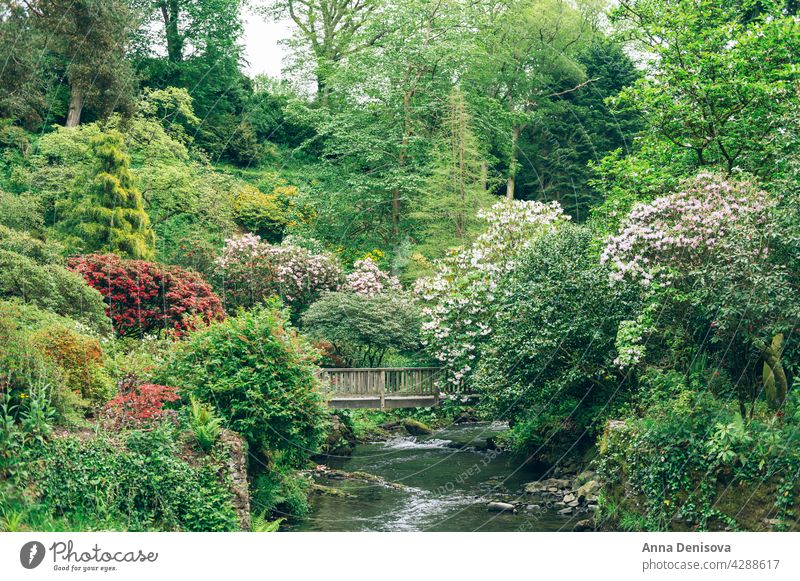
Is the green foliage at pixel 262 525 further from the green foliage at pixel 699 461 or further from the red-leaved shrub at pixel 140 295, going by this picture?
the red-leaved shrub at pixel 140 295

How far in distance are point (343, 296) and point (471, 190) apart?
5605 millimetres

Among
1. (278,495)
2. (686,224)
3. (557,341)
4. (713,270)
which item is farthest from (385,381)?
(713,270)

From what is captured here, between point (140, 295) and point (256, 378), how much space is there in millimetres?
5651

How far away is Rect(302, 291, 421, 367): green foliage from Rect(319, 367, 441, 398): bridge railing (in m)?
1.90

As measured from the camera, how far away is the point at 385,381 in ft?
58.5

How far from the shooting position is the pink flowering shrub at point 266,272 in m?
22.0

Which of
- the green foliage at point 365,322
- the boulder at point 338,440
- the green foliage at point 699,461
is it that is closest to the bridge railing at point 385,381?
the boulder at point 338,440

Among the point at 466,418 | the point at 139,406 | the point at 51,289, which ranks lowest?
the point at 466,418

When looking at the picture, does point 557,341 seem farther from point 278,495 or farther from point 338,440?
point 338,440

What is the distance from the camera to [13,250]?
12969mm
